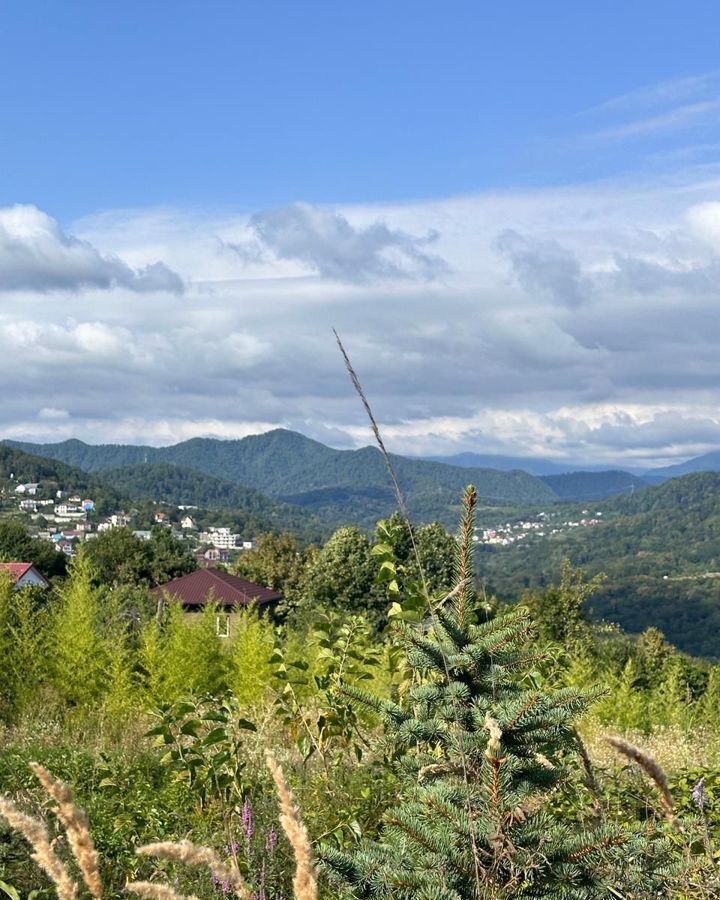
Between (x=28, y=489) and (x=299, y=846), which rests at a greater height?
(x=299, y=846)

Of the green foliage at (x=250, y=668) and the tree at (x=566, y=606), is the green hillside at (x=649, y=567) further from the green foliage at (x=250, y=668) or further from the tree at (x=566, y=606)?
the green foliage at (x=250, y=668)

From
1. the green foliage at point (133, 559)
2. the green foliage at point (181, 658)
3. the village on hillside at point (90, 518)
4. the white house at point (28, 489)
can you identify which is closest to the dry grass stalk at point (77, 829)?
the green foliage at point (181, 658)

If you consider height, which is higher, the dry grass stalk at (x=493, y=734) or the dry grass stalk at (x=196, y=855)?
the dry grass stalk at (x=493, y=734)

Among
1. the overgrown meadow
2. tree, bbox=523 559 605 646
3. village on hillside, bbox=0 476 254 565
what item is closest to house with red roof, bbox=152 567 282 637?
tree, bbox=523 559 605 646

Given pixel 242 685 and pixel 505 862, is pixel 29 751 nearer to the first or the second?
pixel 505 862

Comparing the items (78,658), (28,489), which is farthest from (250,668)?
(28,489)

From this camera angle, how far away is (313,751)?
222 inches

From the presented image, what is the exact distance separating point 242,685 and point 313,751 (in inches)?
186

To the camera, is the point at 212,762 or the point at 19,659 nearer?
the point at 212,762

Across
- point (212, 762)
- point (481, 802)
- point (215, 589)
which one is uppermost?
point (481, 802)

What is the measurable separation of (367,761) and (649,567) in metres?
137

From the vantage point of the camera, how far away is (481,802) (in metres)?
2.14

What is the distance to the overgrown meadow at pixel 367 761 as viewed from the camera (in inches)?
82.7

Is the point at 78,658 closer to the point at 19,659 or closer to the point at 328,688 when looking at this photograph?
the point at 19,659
